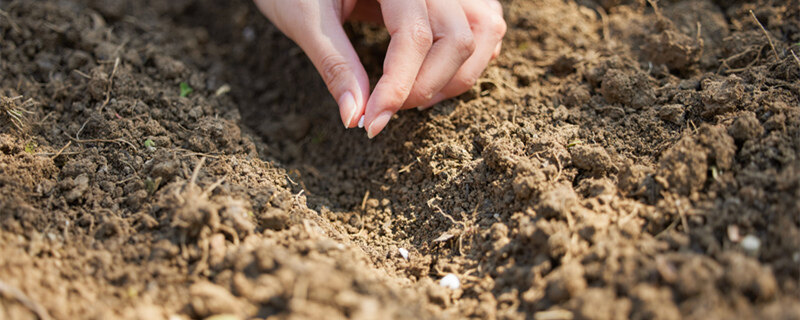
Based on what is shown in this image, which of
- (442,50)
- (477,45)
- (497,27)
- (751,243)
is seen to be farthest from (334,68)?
(751,243)

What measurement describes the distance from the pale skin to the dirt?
23cm

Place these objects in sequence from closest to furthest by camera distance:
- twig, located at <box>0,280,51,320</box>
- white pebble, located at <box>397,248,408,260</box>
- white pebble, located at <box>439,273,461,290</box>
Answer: twig, located at <box>0,280,51,320</box> → white pebble, located at <box>439,273,461,290</box> → white pebble, located at <box>397,248,408,260</box>

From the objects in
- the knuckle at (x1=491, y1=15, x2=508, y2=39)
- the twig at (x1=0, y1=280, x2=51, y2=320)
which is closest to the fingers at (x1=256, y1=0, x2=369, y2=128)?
the knuckle at (x1=491, y1=15, x2=508, y2=39)

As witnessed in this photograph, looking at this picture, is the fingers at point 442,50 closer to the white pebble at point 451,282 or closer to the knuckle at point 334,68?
the knuckle at point 334,68

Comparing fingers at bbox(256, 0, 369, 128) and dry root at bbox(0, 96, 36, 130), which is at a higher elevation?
fingers at bbox(256, 0, 369, 128)

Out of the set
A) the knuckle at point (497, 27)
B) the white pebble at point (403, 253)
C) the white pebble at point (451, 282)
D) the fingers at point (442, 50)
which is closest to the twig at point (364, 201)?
the white pebble at point (403, 253)

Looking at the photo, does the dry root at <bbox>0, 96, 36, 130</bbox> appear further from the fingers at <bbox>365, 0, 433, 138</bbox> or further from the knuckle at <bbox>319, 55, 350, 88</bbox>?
the fingers at <bbox>365, 0, 433, 138</bbox>

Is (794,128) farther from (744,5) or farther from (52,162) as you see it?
(52,162)

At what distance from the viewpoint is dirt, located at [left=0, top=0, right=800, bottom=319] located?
1.45 meters

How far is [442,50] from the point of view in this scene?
2049 millimetres

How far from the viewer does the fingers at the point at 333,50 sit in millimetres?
2014

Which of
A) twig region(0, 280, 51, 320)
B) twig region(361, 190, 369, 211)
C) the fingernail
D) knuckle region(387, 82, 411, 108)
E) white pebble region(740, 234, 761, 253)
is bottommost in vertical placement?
twig region(361, 190, 369, 211)

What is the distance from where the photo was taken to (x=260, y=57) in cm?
294

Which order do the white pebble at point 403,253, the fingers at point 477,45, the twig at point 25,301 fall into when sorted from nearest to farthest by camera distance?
the twig at point 25,301, the white pebble at point 403,253, the fingers at point 477,45
